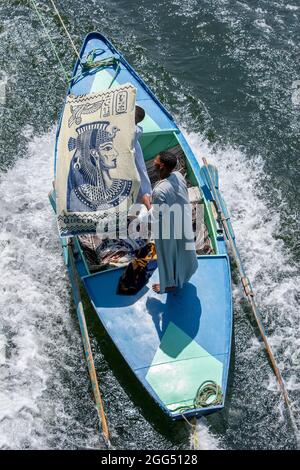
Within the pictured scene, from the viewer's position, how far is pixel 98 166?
8.27 meters

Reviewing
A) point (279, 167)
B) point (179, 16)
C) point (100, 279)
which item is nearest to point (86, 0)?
point (179, 16)

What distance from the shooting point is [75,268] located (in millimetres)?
9219

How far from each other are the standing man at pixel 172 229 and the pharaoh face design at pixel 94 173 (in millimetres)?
634

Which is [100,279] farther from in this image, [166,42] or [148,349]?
[166,42]

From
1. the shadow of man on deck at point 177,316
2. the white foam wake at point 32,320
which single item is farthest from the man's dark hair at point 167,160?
the white foam wake at point 32,320

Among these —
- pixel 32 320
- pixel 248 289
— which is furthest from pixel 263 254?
pixel 32 320

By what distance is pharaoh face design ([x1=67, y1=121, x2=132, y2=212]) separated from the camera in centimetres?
812

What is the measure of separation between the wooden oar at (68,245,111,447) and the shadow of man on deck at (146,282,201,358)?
3.00 feet

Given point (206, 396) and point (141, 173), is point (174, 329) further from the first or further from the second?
point (141, 173)

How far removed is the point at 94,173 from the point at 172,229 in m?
1.30

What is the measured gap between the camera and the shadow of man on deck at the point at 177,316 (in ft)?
26.8

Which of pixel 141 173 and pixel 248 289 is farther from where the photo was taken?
pixel 248 289

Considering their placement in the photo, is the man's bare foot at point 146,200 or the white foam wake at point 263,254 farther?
the white foam wake at point 263,254

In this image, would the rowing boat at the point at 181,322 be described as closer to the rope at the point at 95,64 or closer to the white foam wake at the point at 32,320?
the white foam wake at the point at 32,320
